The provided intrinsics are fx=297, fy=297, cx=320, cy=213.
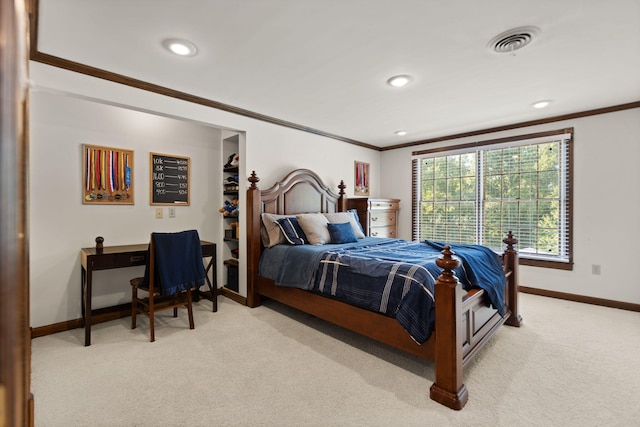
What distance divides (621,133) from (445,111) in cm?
195

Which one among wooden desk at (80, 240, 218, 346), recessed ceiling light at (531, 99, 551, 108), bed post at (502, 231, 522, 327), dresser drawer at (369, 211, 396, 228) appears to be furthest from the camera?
dresser drawer at (369, 211, 396, 228)

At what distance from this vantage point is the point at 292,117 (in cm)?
373

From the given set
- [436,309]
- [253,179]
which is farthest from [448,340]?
[253,179]

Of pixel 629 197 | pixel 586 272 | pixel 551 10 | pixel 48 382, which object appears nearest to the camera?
pixel 551 10

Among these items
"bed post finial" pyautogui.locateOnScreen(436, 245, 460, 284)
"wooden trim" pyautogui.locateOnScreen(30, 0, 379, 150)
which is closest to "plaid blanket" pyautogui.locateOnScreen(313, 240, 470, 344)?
"bed post finial" pyautogui.locateOnScreen(436, 245, 460, 284)

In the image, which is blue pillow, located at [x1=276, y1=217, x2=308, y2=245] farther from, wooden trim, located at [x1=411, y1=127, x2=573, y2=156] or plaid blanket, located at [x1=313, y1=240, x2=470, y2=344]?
wooden trim, located at [x1=411, y1=127, x2=573, y2=156]

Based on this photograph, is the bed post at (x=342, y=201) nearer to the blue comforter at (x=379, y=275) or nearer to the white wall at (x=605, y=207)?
the blue comforter at (x=379, y=275)

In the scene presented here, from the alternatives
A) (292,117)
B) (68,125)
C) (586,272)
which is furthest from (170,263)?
(586,272)

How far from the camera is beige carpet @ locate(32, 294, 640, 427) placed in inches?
65.9

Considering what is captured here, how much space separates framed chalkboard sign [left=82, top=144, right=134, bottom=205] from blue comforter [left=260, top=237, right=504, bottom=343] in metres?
1.72

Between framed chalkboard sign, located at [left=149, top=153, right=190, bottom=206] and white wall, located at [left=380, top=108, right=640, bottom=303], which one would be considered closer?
white wall, located at [left=380, top=108, right=640, bottom=303]

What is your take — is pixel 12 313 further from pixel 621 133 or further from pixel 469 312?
pixel 621 133

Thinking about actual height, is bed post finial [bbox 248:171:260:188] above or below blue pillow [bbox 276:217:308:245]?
above

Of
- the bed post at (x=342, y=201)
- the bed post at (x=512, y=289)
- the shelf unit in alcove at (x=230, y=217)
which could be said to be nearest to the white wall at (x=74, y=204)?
the shelf unit in alcove at (x=230, y=217)
